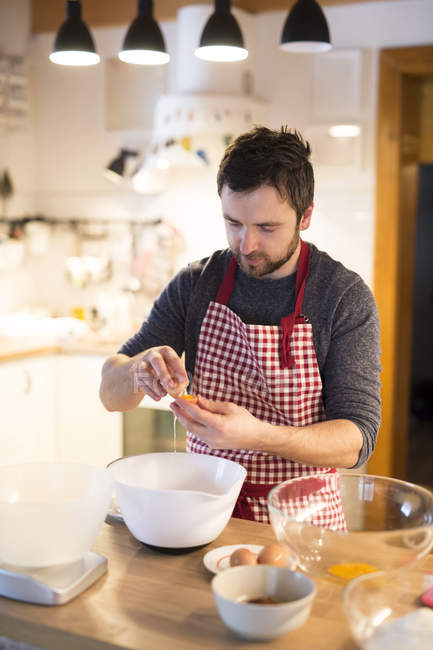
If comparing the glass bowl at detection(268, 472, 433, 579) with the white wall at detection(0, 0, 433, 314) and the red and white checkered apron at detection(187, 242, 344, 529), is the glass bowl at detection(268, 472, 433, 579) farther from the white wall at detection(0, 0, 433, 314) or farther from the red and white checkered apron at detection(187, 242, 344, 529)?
the white wall at detection(0, 0, 433, 314)

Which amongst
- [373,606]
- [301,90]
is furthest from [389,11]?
[373,606]

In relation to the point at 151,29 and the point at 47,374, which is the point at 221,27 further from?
the point at 47,374

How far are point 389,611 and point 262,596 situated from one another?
0.18 m

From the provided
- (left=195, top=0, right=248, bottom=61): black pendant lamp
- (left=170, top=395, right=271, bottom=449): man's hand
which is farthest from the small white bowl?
(left=195, top=0, right=248, bottom=61): black pendant lamp

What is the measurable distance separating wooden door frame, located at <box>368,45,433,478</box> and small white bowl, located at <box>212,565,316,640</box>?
234cm

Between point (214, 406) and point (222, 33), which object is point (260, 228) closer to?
point (214, 406)

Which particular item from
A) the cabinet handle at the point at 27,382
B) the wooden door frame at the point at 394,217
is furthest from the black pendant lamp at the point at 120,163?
the wooden door frame at the point at 394,217

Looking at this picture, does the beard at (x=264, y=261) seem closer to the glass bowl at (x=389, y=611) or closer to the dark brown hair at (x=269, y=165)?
the dark brown hair at (x=269, y=165)

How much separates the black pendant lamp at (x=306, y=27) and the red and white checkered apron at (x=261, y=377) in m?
0.84

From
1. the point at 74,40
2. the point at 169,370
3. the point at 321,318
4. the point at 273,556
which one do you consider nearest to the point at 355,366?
the point at 321,318

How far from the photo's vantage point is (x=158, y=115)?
3479mm

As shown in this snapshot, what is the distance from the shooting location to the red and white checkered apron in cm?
178

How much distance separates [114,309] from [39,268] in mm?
645

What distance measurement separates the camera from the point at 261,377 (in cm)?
184
